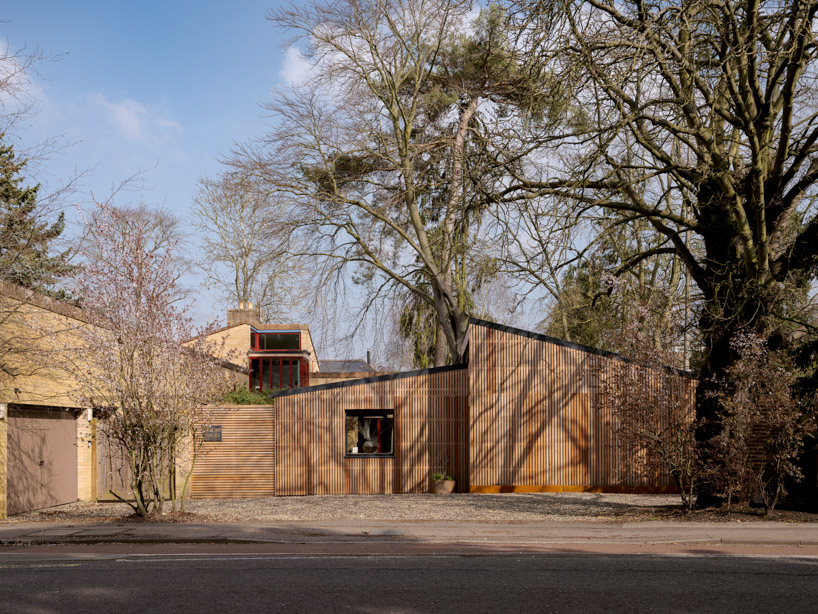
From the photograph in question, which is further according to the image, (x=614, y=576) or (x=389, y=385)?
(x=389, y=385)

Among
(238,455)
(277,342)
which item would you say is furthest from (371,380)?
(277,342)

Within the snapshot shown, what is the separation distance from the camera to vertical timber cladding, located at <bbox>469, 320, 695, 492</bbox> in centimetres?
2292

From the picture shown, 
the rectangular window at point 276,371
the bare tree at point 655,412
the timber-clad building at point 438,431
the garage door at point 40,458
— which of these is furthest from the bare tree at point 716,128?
the rectangular window at point 276,371

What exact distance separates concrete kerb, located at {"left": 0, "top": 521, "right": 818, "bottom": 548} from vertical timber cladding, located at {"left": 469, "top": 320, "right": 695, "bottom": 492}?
25.9 feet

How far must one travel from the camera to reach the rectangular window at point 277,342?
43.0 m

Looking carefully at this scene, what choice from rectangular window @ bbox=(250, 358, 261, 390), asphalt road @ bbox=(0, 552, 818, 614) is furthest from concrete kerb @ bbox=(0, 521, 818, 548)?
rectangular window @ bbox=(250, 358, 261, 390)

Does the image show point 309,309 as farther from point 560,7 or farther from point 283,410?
point 560,7

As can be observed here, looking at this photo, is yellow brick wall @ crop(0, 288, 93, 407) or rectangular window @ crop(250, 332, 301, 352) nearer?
yellow brick wall @ crop(0, 288, 93, 407)

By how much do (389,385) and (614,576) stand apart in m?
15.3

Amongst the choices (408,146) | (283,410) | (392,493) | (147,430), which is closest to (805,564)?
(147,430)

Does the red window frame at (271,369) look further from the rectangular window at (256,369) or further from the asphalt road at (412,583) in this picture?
the asphalt road at (412,583)

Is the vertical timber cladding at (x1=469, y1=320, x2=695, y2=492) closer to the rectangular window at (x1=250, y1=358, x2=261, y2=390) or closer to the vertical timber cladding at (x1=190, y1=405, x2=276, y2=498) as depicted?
the vertical timber cladding at (x1=190, y1=405, x2=276, y2=498)

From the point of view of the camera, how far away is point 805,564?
10.1 meters

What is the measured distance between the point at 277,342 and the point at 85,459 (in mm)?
21083
